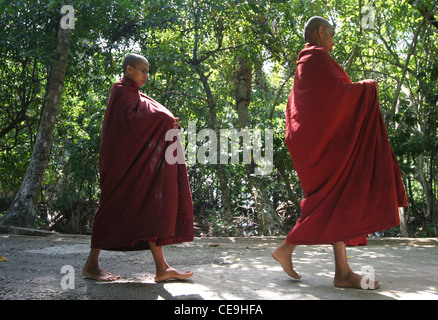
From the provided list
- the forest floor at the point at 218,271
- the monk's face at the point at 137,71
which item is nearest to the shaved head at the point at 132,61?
the monk's face at the point at 137,71

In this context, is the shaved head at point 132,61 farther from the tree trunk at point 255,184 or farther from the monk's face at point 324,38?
the tree trunk at point 255,184

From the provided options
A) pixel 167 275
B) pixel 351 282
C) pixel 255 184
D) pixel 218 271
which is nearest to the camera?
pixel 351 282

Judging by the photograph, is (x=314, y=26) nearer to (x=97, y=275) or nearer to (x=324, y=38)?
(x=324, y=38)

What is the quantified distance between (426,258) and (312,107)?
2471mm

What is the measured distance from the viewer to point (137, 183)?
330 cm

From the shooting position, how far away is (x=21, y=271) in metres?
3.59

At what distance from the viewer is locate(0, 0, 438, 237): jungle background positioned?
7.37 m

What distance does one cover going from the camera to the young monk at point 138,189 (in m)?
3.25

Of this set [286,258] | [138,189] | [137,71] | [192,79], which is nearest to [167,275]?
[138,189]

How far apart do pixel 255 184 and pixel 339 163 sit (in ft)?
16.5

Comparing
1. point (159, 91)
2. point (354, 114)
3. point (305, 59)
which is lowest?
point (354, 114)

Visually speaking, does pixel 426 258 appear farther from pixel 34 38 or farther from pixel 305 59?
pixel 34 38

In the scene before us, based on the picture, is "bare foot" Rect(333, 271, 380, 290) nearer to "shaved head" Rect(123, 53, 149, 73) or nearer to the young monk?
the young monk
